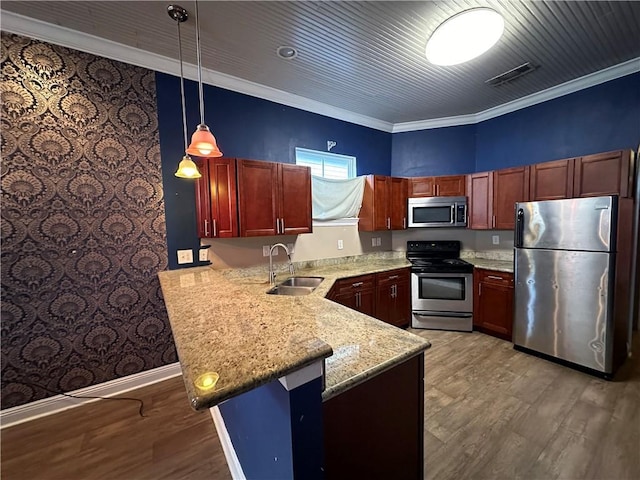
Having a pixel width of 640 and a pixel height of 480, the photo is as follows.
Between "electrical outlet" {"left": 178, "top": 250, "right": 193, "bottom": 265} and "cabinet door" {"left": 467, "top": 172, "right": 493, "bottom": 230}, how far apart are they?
11.4ft

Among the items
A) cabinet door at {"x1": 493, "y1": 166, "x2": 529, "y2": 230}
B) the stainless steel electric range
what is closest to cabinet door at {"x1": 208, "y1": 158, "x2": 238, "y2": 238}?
the stainless steel electric range

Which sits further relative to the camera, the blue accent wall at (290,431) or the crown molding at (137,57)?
the crown molding at (137,57)

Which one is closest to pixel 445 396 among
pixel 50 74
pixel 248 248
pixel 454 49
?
pixel 248 248

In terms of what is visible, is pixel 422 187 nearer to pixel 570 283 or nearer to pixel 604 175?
pixel 604 175

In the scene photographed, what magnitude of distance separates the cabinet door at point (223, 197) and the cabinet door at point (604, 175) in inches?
136

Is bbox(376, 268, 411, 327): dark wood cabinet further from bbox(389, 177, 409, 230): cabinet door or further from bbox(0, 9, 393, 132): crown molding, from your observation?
bbox(0, 9, 393, 132): crown molding

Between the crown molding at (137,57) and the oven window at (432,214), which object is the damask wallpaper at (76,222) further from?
the oven window at (432,214)

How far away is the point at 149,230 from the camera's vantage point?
2477 mm

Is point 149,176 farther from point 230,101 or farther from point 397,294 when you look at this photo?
point 397,294

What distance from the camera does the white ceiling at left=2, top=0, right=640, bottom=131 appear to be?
1.90 meters

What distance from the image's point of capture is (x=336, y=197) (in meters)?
3.52

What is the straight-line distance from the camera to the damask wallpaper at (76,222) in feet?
6.51

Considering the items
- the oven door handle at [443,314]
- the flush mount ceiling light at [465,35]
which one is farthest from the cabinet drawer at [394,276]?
the flush mount ceiling light at [465,35]

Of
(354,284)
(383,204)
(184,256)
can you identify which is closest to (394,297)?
(354,284)
